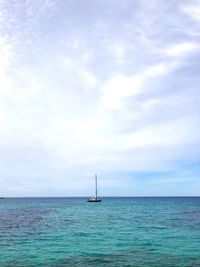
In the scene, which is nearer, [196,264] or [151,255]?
[196,264]

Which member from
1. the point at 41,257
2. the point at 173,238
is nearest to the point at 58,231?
the point at 173,238

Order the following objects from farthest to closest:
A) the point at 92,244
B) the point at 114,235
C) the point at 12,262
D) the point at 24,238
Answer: the point at 114,235
the point at 24,238
the point at 92,244
the point at 12,262

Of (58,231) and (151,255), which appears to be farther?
(58,231)

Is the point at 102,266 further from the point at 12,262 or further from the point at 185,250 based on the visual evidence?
the point at 185,250

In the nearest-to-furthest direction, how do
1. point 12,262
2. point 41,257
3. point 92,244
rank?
1. point 12,262
2. point 41,257
3. point 92,244

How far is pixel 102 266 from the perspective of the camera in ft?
92.1

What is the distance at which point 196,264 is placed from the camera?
28.8 m

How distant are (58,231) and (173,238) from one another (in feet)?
49.6

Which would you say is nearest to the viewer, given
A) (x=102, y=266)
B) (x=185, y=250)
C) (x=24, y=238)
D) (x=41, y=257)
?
(x=102, y=266)

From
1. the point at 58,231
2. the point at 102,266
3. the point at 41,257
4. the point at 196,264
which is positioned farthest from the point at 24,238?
the point at 196,264

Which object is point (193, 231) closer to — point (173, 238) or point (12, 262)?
point (173, 238)

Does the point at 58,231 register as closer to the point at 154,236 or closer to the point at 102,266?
the point at 154,236

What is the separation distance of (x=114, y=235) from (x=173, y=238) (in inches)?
277

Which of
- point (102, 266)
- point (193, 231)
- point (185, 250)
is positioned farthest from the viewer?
point (193, 231)
